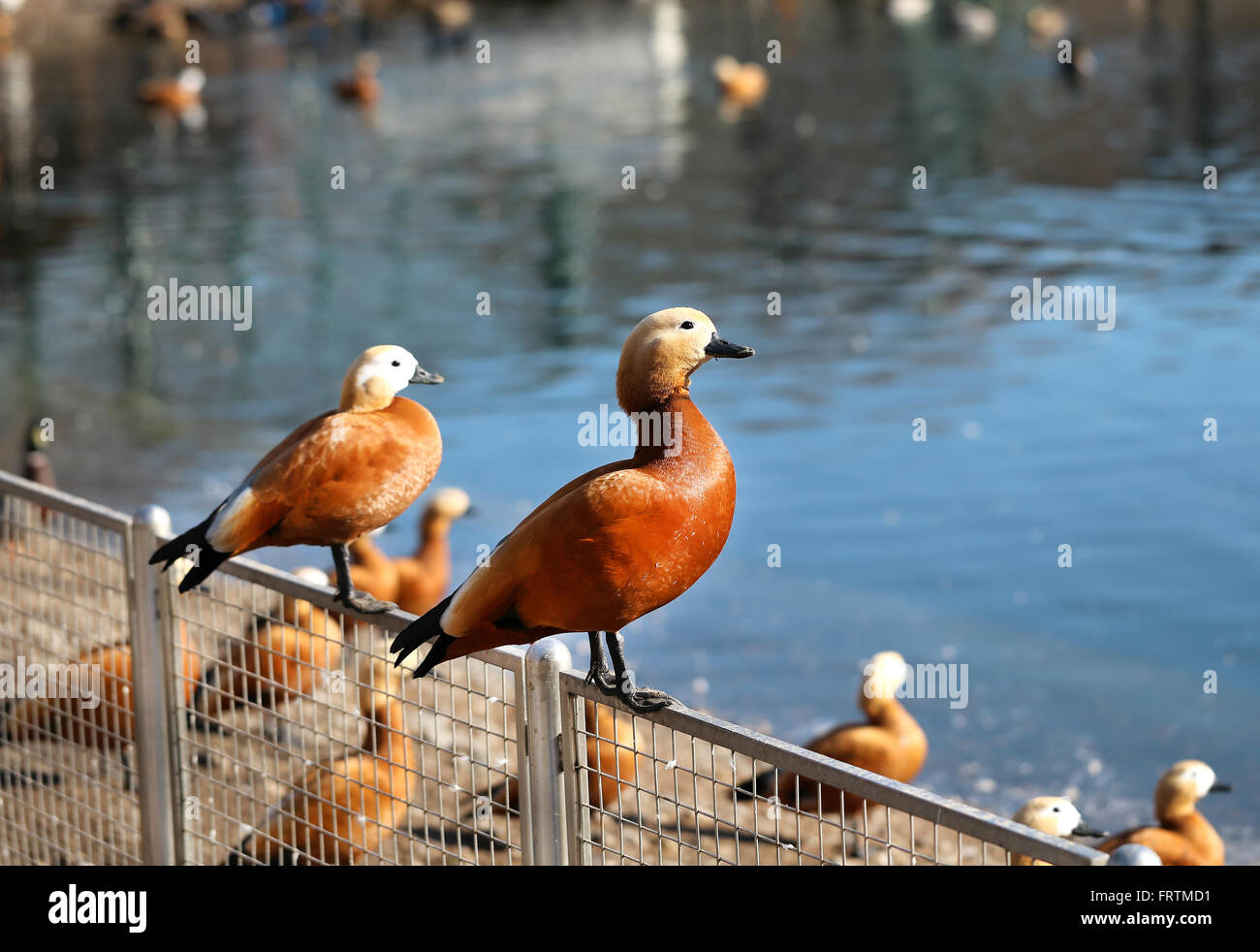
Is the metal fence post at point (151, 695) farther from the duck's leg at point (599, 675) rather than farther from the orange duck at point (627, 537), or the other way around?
the duck's leg at point (599, 675)

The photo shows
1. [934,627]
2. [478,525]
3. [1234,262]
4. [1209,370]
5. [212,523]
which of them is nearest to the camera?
[212,523]

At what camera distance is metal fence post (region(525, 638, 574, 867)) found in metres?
2.98

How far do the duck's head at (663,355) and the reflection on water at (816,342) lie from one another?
3885 millimetres

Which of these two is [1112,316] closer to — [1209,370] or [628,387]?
[1209,370]

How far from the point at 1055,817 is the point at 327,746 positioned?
297 cm

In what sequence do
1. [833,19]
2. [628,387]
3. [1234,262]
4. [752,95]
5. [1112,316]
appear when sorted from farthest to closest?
[833,19] < [752,95] < [1234,262] < [1112,316] < [628,387]

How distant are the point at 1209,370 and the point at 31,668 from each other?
30.7 feet

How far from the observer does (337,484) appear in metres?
3.57

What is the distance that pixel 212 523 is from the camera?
3.54 m

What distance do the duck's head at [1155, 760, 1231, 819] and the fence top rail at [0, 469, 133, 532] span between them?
12.1 ft

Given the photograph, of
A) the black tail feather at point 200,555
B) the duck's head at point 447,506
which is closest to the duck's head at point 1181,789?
the black tail feather at point 200,555

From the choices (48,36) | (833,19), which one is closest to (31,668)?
(833,19)

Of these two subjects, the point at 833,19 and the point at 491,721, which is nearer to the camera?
the point at 491,721
